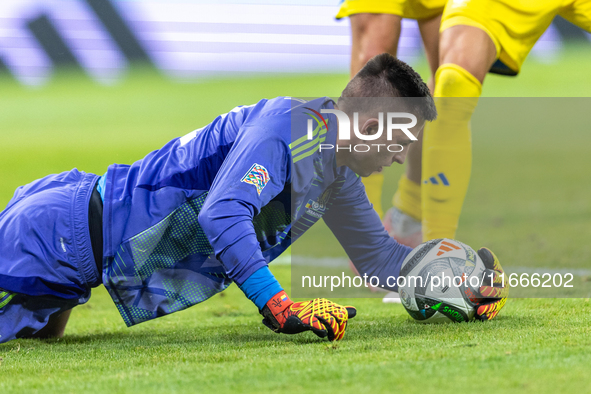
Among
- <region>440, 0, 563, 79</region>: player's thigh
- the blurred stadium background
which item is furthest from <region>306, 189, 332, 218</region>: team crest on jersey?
the blurred stadium background

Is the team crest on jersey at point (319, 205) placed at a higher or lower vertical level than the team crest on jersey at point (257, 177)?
lower

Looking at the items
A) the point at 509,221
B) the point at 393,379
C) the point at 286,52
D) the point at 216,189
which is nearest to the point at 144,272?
the point at 216,189

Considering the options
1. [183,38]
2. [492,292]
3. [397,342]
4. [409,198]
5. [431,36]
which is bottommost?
[183,38]

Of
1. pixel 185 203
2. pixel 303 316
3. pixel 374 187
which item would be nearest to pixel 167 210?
pixel 185 203

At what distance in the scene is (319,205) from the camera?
2277mm

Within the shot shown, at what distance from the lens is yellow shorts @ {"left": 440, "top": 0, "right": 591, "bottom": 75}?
277 cm

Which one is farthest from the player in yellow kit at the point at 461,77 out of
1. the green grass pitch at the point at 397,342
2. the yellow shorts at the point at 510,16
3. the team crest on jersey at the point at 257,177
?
the team crest on jersey at the point at 257,177

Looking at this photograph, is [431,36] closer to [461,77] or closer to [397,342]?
[461,77]

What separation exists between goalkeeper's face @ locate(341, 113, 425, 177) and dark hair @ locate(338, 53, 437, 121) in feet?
0.22

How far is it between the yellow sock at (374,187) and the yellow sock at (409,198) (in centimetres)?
12

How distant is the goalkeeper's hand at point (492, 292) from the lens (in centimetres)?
215

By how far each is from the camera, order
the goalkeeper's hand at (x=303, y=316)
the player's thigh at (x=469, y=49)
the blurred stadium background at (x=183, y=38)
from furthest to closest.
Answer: the blurred stadium background at (x=183, y=38)
the player's thigh at (x=469, y=49)
the goalkeeper's hand at (x=303, y=316)

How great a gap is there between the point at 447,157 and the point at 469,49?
483 millimetres

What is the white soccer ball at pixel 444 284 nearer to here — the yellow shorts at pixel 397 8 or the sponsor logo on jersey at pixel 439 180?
the sponsor logo on jersey at pixel 439 180
